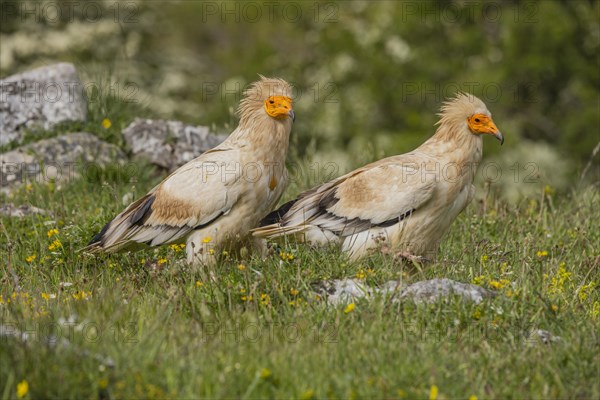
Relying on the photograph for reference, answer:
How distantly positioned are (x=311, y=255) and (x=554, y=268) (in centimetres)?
170

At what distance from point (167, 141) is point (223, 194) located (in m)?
3.61

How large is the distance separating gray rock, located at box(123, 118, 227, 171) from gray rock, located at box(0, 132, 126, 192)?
10.6 inches

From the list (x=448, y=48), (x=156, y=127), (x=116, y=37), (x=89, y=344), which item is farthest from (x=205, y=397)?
(x=448, y=48)

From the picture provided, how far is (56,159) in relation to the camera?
9906 mm

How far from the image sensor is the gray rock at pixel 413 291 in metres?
5.50

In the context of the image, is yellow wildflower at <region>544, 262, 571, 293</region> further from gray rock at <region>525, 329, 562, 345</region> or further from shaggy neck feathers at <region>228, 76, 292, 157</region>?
shaggy neck feathers at <region>228, 76, 292, 157</region>

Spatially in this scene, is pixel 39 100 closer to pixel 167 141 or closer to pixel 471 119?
pixel 167 141

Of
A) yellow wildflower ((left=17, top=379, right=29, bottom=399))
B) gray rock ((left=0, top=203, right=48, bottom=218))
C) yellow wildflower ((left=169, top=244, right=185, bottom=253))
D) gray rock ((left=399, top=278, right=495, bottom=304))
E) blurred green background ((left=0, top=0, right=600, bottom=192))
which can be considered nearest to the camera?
yellow wildflower ((left=17, top=379, right=29, bottom=399))

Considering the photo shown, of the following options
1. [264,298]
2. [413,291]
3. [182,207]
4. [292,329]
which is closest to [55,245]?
[182,207]

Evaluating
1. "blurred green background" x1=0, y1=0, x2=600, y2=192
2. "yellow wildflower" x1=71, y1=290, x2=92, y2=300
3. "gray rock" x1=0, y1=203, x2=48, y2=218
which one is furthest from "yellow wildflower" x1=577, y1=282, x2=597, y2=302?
"blurred green background" x1=0, y1=0, x2=600, y2=192

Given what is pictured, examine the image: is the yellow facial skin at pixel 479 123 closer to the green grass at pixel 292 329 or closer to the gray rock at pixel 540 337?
the green grass at pixel 292 329

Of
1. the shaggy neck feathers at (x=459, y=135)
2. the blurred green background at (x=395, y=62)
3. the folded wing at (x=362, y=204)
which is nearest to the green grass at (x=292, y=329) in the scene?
the folded wing at (x=362, y=204)

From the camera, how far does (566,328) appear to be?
17.4 ft

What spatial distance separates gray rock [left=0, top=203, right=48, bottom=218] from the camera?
8586mm
